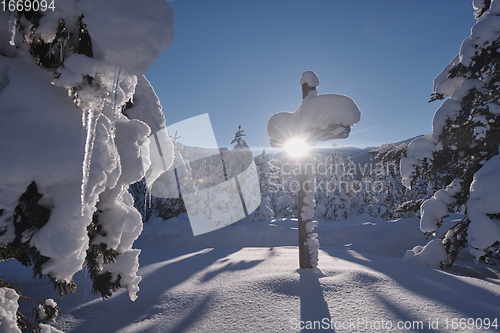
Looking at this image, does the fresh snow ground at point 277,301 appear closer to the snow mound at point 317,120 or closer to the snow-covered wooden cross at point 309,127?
the snow-covered wooden cross at point 309,127

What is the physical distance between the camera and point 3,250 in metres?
1.35

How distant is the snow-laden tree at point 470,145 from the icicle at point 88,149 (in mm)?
5820

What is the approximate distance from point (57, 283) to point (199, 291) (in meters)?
2.22

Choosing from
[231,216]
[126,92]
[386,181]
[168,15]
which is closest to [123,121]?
[126,92]

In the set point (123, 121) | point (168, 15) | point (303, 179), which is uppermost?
point (168, 15)

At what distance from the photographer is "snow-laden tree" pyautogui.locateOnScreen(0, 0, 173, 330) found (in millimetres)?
1209

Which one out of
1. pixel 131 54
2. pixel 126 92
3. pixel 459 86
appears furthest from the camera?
pixel 459 86

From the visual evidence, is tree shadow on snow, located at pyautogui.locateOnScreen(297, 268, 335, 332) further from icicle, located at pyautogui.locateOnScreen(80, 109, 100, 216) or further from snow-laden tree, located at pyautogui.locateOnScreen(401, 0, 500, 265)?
snow-laden tree, located at pyautogui.locateOnScreen(401, 0, 500, 265)

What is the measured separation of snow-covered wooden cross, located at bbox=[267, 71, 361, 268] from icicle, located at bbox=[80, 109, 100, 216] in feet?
11.3

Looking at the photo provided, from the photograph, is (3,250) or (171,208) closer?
(3,250)

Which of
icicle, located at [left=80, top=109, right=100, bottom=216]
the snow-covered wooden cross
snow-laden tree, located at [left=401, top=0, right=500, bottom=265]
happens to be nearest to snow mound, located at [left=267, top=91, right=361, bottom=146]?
the snow-covered wooden cross

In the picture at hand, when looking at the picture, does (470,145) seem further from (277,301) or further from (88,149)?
(88,149)

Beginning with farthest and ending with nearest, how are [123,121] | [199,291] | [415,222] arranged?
[415,222], [199,291], [123,121]

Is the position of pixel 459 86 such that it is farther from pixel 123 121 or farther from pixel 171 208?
pixel 171 208
